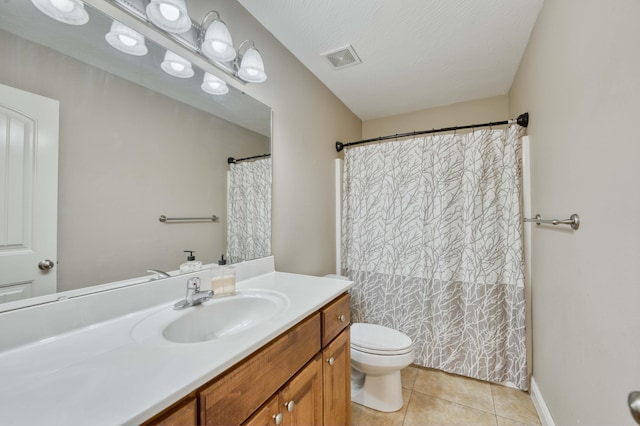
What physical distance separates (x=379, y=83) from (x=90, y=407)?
236 cm

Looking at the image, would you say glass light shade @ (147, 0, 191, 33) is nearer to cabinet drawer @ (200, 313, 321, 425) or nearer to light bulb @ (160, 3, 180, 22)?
light bulb @ (160, 3, 180, 22)

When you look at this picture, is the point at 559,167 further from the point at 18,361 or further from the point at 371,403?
the point at 18,361

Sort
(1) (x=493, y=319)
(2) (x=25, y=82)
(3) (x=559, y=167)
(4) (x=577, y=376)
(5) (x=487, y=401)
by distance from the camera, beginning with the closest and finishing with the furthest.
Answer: (2) (x=25, y=82) < (4) (x=577, y=376) < (3) (x=559, y=167) < (5) (x=487, y=401) < (1) (x=493, y=319)

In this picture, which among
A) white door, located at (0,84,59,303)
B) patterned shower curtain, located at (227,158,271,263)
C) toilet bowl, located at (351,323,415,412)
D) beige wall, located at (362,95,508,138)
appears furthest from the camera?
beige wall, located at (362,95,508,138)

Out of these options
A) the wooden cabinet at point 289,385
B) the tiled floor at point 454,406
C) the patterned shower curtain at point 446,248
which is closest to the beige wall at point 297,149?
the patterned shower curtain at point 446,248

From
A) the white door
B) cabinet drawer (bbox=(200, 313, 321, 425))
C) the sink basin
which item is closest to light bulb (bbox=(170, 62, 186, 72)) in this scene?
the white door

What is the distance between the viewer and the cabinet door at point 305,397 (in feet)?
2.65

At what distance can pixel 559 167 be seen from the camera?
117cm

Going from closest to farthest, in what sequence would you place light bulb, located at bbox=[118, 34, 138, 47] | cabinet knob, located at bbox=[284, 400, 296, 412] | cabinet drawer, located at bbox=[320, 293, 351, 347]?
cabinet knob, located at bbox=[284, 400, 296, 412], light bulb, located at bbox=[118, 34, 138, 47], cabinet drawer, located at bbox=[320, 293, 351, 347]

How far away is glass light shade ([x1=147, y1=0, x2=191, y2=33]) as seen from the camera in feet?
3.01

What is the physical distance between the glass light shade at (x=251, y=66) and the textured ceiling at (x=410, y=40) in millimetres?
335

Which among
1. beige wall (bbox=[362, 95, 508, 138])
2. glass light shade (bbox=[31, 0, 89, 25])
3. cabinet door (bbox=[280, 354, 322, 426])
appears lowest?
cabinet door (bbox=[280, 354, 322, 426])

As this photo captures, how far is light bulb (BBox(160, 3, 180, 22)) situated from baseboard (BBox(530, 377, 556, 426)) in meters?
2.54

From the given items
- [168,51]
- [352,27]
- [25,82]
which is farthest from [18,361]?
[352,27]
